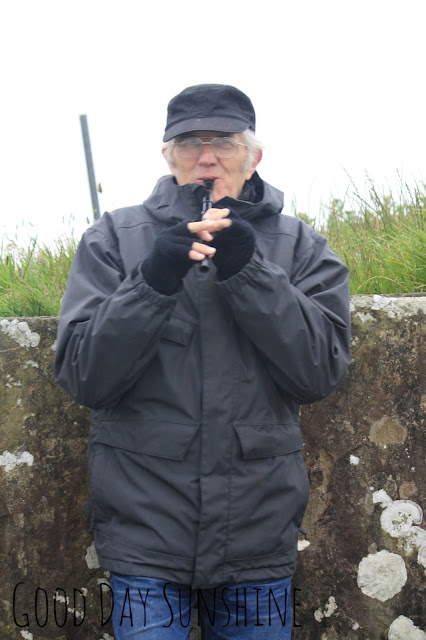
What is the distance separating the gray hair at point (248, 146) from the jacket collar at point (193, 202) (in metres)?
0.07

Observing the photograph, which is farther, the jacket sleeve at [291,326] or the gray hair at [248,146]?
the gray hair at [248,146]

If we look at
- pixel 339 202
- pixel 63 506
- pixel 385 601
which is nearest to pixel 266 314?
pixel 63 506

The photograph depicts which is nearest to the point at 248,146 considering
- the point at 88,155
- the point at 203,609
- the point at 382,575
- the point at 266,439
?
the point at 266,439

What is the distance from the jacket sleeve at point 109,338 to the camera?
182 cm

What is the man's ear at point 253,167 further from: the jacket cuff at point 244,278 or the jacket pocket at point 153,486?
the jacket pocket at point 153,486

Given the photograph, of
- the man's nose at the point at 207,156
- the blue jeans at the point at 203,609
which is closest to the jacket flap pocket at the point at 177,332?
the man's nose at the point at 207,156

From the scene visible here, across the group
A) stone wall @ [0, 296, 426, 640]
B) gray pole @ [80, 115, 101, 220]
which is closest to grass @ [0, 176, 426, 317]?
stone wall @ [0, 296, 426, 640]

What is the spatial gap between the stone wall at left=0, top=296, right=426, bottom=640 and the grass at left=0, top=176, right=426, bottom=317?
20.6 inches

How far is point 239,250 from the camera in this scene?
1887 mm

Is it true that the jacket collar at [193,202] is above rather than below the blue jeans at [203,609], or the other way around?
above

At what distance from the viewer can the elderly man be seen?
185cm

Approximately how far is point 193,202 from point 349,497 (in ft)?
4.07

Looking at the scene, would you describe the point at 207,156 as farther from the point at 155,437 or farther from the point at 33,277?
the point at 33,277

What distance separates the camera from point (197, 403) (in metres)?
1.93
